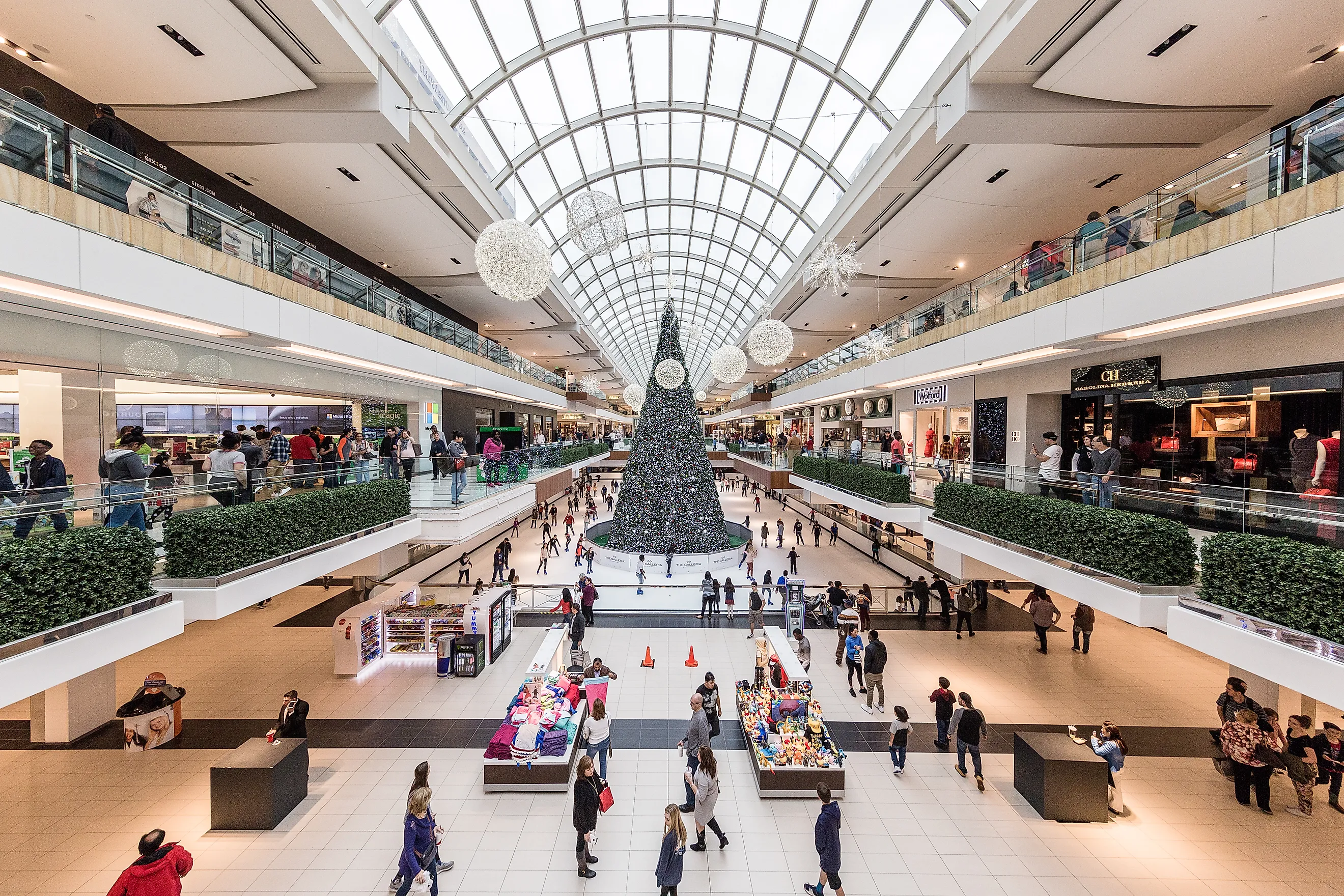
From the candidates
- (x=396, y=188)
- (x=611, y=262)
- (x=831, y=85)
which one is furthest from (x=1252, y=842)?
(x=611, y=262)

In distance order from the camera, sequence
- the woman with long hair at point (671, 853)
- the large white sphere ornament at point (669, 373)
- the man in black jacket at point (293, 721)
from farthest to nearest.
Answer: the large white sphere ornament at point (669, 373) → the man in black jacket at point (293, 721) → the woman with long hair at point (671, 853)

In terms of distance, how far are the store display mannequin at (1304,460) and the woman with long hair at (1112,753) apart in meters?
4.23

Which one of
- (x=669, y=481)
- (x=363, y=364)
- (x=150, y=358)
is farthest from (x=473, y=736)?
(x=669, y=481)

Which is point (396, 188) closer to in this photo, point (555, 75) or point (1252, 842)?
point (555, 75)

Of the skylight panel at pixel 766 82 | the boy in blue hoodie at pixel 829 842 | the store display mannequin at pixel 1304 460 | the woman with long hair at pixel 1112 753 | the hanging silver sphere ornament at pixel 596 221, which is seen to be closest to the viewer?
the boy in blue hoodie at pixel 829 842

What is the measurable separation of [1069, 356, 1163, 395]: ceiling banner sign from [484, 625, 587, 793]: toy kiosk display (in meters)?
12.6

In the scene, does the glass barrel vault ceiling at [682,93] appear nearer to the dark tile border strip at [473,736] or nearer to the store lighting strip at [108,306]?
the store lighting strip at [108,306]

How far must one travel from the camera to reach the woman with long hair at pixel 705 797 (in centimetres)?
668

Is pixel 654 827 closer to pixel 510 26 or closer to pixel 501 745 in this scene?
pixel 501 745

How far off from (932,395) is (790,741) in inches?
603

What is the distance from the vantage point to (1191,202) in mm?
7570

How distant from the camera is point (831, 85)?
1552 centimetres

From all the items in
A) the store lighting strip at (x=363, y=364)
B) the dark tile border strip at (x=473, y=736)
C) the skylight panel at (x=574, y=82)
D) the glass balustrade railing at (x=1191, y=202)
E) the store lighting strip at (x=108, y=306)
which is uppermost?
the skylight panel at (x=574, y=82)

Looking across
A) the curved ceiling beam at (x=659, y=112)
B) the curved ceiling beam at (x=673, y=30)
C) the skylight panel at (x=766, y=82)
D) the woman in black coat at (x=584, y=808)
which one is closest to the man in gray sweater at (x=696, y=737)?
the woman in black coat at (x=584, y=808)
